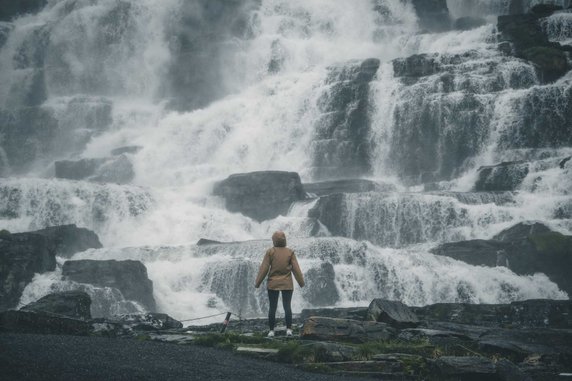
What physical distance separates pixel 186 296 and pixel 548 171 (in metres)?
19.7

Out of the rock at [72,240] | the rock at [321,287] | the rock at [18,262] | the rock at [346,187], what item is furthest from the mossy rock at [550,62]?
the rock at [18,262]

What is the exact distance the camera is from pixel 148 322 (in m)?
16.1

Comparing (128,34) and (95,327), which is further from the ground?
(128,34)

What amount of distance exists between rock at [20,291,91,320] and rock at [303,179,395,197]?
80.7 ft

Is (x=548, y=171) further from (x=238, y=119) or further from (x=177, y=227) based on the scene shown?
(x=238, y=119)

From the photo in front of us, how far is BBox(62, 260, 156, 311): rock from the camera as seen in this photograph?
26078 millimetres

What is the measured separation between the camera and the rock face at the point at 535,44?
41.9m

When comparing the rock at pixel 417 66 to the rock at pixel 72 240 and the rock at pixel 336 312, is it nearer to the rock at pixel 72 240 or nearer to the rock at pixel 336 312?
the rock at pixel 72 240

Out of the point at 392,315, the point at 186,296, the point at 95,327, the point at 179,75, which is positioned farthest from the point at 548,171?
the point at 179,75

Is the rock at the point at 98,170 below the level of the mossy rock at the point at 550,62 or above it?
below

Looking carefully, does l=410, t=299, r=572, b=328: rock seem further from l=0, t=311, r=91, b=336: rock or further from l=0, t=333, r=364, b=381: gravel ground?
l=0, t=311, r=91, b=336: rock

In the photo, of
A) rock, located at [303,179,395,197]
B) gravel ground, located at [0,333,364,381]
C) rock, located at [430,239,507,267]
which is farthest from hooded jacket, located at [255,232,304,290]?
rock, located at [303,179,395,197]

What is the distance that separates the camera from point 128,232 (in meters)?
38.3

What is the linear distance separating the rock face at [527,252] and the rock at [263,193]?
41.3 feet
